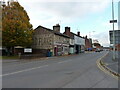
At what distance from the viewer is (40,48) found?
178 ft

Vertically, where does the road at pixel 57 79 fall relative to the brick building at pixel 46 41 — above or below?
below

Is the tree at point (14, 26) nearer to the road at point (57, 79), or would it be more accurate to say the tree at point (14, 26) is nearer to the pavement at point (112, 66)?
the pavement at point (112, 66)

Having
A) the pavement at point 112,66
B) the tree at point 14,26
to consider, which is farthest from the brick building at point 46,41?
the pavement at point 112,66

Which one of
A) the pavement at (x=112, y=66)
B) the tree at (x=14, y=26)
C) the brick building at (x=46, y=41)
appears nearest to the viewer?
the pavement at (x=112, y=66)

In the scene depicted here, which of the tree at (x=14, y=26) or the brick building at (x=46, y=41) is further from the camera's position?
the brick building at (x=46, y=41)

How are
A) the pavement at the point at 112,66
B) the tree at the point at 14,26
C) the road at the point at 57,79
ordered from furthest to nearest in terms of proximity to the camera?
the tree at the point at 14,26
the pavement at the point at 112,66
the road at the point at 57,79

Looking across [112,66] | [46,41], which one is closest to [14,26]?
[46,41]

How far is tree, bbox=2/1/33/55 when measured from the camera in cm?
4078

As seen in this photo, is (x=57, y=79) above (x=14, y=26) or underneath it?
underneath

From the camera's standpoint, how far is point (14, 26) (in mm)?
41031

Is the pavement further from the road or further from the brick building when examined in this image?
the brick building

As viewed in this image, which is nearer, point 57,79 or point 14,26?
point 57,79

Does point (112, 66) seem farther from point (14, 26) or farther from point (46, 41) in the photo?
point (46, 41)

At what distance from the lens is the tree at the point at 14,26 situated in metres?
40.8
